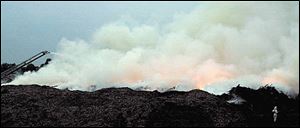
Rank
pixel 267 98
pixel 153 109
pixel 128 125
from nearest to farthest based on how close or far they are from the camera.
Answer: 1. pixel 128 125
2. pixel 153 109
3. pixel 267 98

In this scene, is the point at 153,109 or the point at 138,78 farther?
the point at 138,78

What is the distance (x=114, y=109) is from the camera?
1132 inches

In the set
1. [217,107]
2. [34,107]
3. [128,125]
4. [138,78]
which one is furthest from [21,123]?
[138,78]

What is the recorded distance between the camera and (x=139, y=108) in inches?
1131

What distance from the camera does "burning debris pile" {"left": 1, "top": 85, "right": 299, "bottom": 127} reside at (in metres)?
27.2

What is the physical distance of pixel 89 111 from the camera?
28.5 metres

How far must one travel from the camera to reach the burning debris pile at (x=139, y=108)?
27.2 meters

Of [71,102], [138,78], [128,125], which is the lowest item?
[128,125]

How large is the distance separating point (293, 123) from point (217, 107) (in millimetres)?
5040

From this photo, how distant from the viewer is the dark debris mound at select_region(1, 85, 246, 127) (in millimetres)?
27109

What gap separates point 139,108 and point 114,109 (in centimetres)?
167

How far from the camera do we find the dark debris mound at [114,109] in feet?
88.9

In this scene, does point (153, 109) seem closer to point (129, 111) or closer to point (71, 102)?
point (129, 111)

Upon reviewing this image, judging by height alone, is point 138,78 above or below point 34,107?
above
